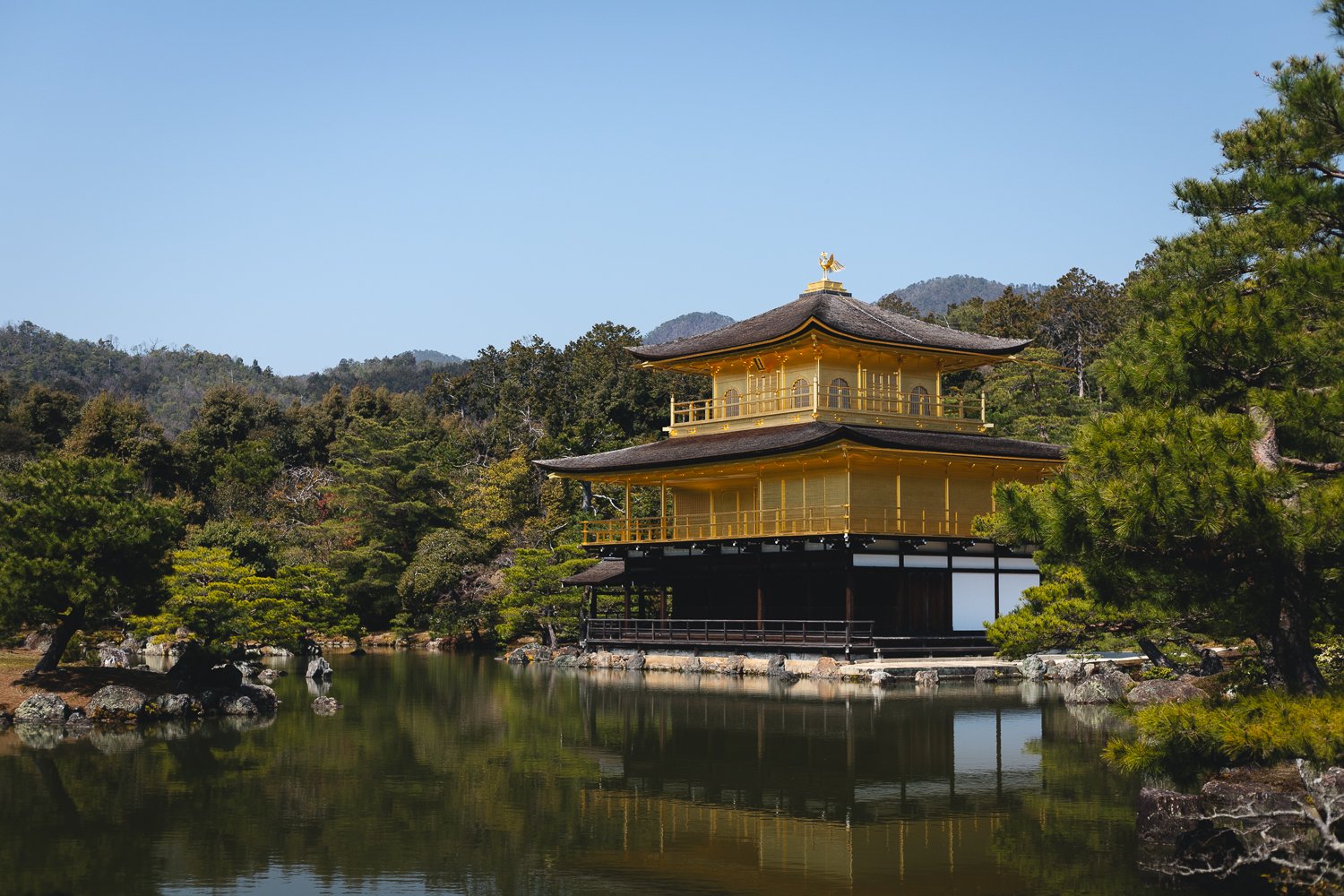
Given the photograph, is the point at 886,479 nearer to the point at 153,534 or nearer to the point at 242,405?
the point at 153,534

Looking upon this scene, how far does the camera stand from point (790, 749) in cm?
1853

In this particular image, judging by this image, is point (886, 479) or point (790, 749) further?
point (886, 479)

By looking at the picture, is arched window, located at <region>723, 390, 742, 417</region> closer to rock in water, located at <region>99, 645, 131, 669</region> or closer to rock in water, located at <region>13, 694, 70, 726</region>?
rock in water, located at <region>99, 645, 131, 669</region>

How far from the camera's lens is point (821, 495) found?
34.4m

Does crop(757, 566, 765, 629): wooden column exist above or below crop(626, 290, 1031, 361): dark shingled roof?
below

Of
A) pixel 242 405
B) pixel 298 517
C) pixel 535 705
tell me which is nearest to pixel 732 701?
pixel 535 705

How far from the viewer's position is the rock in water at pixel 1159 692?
19219 mm

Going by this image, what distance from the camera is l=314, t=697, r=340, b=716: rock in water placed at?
2358cm

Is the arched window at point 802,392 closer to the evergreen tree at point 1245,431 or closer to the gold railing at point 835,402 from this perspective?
the gold railing at point 835,402

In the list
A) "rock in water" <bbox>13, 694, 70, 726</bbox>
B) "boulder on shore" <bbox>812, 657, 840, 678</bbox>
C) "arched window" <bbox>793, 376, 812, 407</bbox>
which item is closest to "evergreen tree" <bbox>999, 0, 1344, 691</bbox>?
"rock in water" <bbox>13, 694, 70, 726</bbox>

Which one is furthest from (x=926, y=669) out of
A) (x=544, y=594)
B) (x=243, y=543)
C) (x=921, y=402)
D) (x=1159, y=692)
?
(x=243, y=543)

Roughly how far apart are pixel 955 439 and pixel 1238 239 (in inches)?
922

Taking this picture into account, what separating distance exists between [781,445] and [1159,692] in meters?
14.0

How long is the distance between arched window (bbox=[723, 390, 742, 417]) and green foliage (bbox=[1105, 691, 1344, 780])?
2840 centimetres
